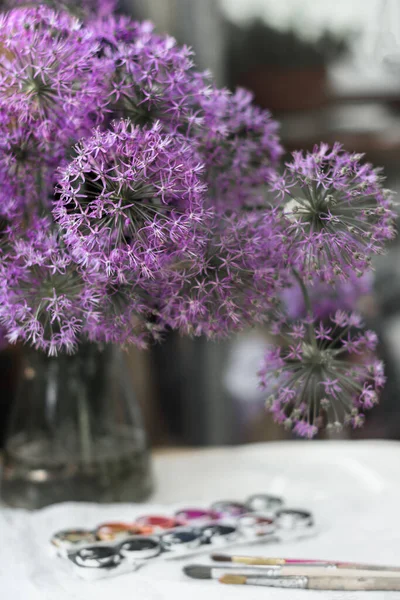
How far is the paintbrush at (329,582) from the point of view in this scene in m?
0.39

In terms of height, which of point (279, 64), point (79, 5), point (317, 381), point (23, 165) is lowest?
point (317, 381)

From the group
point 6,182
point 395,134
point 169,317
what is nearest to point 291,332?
point 169,317

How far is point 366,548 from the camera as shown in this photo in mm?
456

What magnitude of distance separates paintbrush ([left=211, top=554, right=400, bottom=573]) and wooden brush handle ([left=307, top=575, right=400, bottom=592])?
0.01 meters

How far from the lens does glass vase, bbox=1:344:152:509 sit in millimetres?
533

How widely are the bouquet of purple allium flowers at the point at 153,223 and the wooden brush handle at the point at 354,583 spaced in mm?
81

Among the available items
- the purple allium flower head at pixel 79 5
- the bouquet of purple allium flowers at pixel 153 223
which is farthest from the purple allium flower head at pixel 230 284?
the purple allium flower head at pixel 79 5

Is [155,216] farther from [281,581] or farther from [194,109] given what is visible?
[281,581]

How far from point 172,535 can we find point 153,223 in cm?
23

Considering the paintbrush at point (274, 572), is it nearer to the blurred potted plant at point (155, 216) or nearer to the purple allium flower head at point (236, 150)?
the blurred potted plant at point (155, 216)

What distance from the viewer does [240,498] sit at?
0.60 metres

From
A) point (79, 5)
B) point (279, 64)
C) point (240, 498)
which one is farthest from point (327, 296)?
point (279, 64)

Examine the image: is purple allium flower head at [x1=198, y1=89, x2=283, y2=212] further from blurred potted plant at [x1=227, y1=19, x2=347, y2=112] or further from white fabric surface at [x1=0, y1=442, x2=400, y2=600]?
blurred potted plant at [x1=227, y1=19, x2=347, y2=112]

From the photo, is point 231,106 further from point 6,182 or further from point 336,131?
point 336,131
